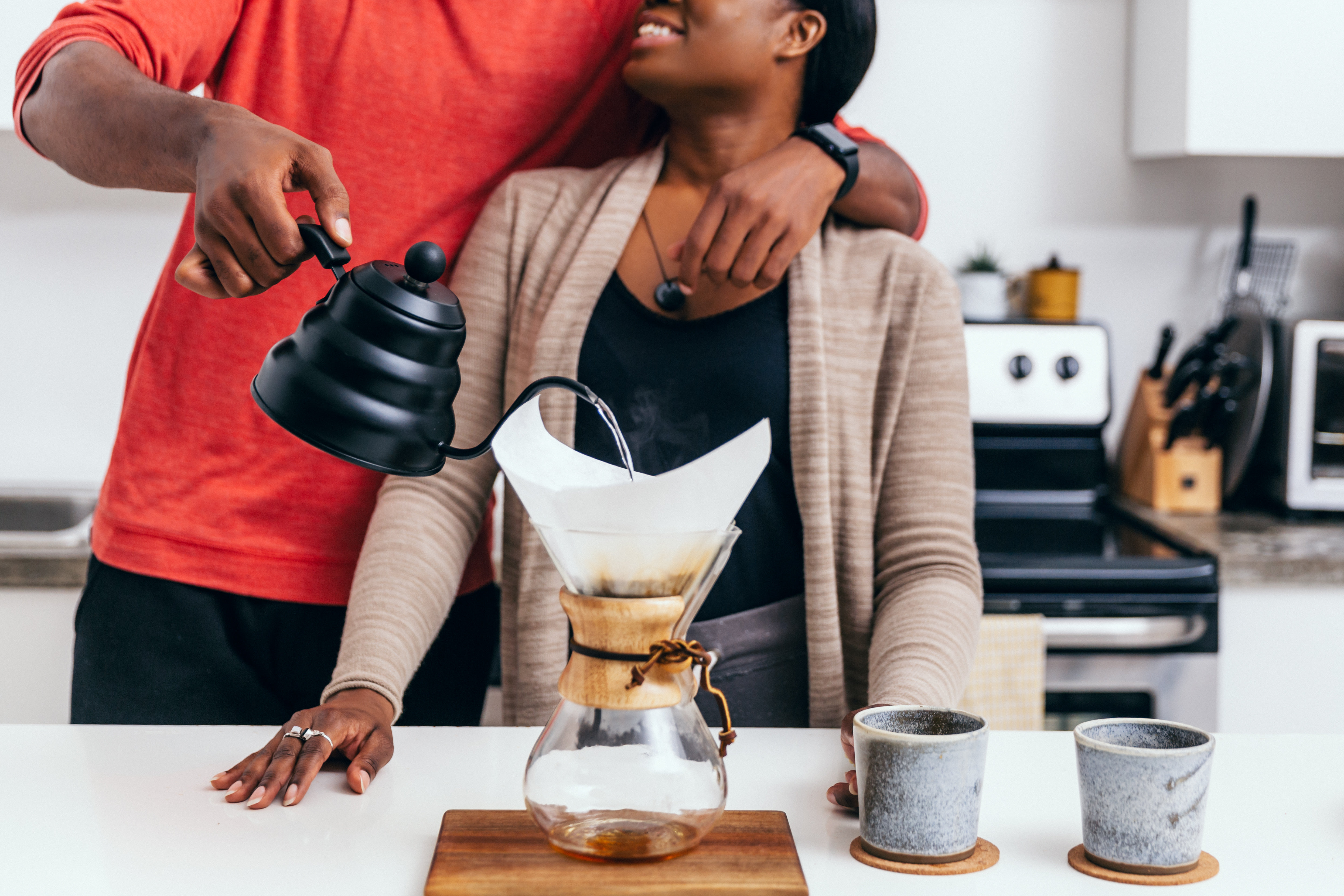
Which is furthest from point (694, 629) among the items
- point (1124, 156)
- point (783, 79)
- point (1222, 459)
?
point (1124, 156)

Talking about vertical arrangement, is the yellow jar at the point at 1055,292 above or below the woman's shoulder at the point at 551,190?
below

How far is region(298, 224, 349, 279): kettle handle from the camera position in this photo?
66 centimetres

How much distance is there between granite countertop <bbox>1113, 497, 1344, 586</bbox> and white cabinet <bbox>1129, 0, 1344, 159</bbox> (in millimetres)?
675

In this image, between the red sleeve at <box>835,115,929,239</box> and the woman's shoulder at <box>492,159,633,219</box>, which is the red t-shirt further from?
the red sleeve at <box>835,115,929,239</box>

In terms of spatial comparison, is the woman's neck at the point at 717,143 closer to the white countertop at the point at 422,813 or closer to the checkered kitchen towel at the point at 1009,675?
the white countertop at the point at 422,813

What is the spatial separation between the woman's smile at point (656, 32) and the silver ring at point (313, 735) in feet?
2.39

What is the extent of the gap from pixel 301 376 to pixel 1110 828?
0.53 meters

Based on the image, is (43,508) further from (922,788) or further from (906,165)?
(922,788)

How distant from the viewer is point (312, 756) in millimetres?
801

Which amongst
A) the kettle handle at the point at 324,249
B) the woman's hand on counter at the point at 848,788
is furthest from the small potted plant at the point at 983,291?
the kettle handle at the point at 324,249

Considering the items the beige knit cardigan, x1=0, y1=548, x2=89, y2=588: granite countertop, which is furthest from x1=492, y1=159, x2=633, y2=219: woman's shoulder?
x1=0, y1=548, x2=89, y2=588: granite countertop

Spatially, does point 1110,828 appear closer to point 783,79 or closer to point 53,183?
point 783,79

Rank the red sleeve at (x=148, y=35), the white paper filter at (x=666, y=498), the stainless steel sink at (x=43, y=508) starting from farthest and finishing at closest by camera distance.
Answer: the stainless steel sink at (x=43, y=508) → the red sleeve at (x=148, y=35) → the white paper filter at (x=666, y=498)

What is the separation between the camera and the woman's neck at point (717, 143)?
1.25 m
